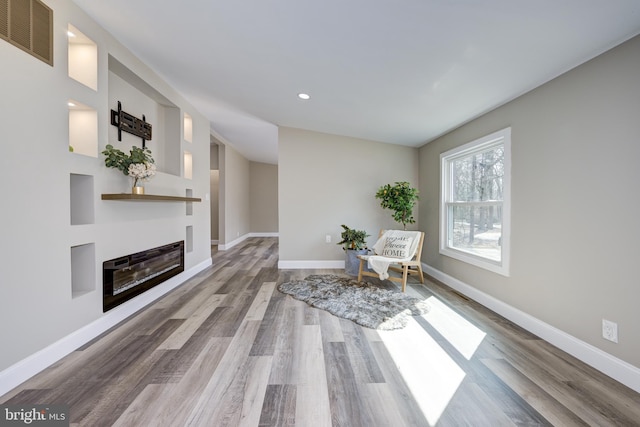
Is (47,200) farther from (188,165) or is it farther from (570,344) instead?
(570,344)

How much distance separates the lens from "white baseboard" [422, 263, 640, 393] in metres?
1.64

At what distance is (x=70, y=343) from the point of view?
78.4 inches

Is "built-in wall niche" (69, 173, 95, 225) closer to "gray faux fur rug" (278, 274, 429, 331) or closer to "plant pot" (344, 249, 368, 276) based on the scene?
"gray faux fur rug" (278, 274, 429, 331)

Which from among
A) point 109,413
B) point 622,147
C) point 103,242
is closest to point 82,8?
point 103,242

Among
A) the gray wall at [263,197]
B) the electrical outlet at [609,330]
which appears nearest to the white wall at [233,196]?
the gray wall at [263,197]

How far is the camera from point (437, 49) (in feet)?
6.46

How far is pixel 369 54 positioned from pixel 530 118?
1559mm

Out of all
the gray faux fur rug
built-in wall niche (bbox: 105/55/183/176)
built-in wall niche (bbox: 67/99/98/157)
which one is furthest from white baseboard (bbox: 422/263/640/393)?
built-in wall niche (bbox: 105/55/183/176)

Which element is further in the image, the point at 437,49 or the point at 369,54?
the point at 369,54

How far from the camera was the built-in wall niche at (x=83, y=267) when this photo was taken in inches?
87.9

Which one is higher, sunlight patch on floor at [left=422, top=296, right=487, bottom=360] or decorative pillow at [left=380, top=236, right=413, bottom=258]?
decorative pillow at [left=380, top=236, right=413, bottom=258]

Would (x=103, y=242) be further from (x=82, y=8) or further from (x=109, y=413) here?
(x=82, y=8)

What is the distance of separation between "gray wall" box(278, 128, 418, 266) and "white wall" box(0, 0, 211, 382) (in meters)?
2.45

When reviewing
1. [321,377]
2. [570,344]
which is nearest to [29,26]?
[321,377]
